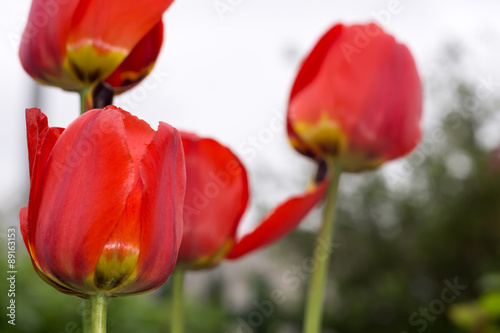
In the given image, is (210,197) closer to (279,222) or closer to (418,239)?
(279,222)

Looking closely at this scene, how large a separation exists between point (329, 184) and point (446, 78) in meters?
4.05

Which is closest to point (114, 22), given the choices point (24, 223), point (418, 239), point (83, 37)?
point (83, 37)

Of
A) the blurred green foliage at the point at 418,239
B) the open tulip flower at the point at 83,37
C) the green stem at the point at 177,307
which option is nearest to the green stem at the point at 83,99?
the open tulip flower at the point at 83,37

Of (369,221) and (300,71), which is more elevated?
(300,71)

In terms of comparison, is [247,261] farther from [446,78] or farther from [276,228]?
[276,228]

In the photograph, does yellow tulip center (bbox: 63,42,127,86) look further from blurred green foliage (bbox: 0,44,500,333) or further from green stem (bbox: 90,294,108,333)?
blurred green foliage (bbox: 0,44,500,333)

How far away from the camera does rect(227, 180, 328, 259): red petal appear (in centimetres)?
41

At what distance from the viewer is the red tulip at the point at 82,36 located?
1.24 ft

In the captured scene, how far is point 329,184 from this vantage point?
48 cm

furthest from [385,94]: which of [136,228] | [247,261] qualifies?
[247,261]

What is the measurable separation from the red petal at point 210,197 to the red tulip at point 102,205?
0.10m

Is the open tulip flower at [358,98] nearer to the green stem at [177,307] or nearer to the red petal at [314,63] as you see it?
the red petal at [314,63]

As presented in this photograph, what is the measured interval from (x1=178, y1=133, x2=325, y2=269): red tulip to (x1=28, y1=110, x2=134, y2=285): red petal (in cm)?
13

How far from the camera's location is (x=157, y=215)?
31 centimetres
